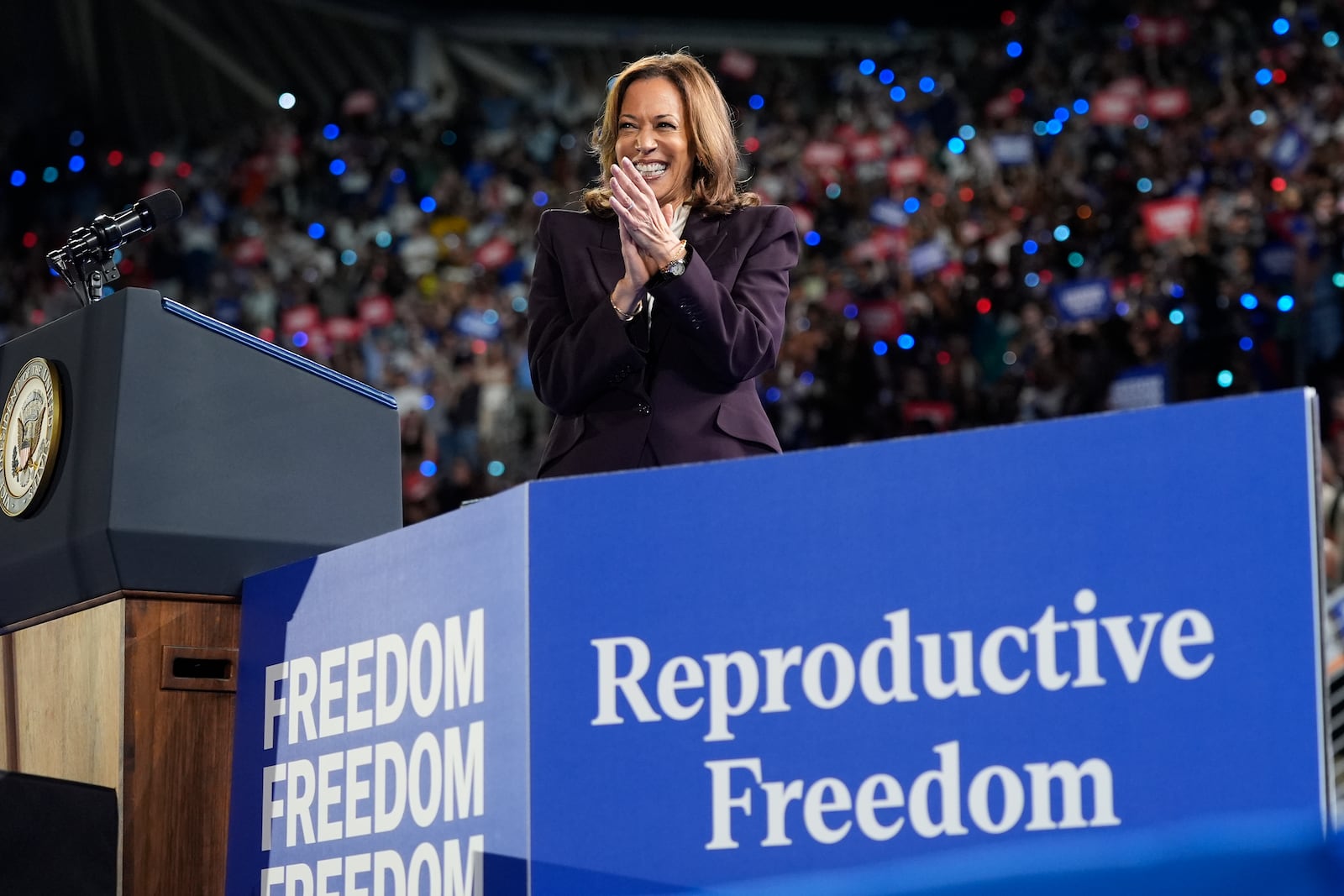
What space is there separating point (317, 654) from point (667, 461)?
0.42m

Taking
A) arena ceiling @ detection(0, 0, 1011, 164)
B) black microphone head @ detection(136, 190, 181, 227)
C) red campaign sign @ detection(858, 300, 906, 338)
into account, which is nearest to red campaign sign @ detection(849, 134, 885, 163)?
red campaign sign @ detection(858, 300, 906, 338)

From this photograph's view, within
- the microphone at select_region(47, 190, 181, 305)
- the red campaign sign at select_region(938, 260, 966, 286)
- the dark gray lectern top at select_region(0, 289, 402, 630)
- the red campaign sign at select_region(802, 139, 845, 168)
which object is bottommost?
the dark gray lectern top at select_region(0, 289, 402, 630)

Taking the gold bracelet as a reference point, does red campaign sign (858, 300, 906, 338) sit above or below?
above

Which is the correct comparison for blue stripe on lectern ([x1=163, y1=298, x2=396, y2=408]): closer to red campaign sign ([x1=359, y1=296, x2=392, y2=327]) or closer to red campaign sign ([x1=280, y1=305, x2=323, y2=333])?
red campaign sign ([x1=359, y1=296, x2=392, y2=327])

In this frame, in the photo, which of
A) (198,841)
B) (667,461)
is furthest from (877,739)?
(198,841)

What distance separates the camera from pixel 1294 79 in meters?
8.07

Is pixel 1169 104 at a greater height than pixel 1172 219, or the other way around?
pixel 1169 104

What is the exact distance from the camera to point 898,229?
8.62m

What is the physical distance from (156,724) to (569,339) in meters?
0.64

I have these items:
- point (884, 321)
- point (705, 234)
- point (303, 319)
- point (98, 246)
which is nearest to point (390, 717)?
point (705, 234)

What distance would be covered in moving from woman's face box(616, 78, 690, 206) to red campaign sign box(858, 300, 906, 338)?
5.97 metres

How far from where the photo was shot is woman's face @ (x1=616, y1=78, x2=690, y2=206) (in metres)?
1.90

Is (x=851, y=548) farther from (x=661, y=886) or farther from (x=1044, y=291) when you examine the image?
(x=1044, y=291)

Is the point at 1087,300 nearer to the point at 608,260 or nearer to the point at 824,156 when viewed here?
the point at 824,156
